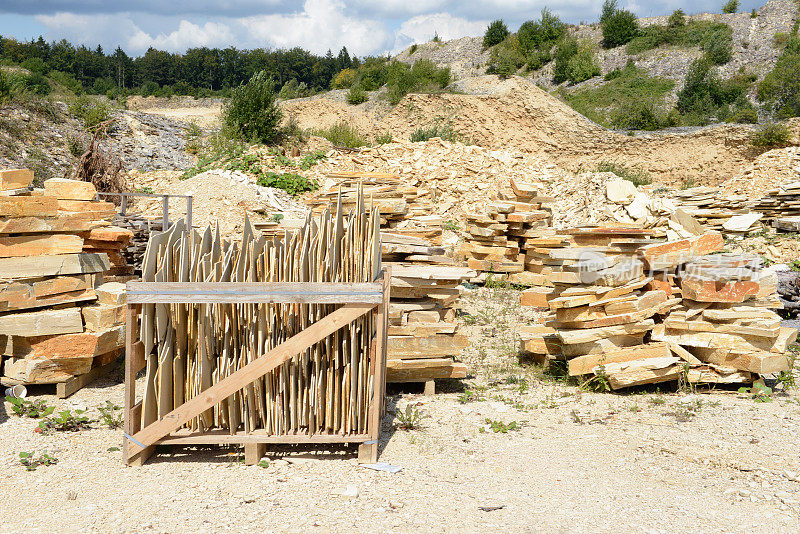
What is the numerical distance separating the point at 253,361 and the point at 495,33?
146 feet

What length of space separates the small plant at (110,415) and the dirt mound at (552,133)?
18.5 meters

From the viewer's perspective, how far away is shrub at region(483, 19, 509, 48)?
43938mm

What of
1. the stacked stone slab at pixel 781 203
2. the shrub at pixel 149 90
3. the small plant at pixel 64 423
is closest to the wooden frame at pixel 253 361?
the small plant at pixel 64 423

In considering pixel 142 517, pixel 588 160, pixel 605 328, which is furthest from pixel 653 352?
pixel 588 160

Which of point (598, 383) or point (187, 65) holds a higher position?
point (187, 65)

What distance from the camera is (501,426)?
486 centimetres

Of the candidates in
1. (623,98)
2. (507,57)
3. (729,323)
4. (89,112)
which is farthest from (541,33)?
(729,323)

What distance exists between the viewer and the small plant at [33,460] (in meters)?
4.00

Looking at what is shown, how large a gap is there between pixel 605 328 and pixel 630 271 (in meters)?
0.67

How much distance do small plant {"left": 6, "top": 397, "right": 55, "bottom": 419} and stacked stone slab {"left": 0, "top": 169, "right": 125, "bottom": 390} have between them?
0.23m

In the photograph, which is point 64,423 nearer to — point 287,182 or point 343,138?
point 287,182

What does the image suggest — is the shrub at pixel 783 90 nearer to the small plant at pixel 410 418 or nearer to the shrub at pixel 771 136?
the shrub at pixel 771 136

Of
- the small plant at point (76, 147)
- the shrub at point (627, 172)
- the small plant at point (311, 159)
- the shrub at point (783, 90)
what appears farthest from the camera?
the shrub at point (783, 90)

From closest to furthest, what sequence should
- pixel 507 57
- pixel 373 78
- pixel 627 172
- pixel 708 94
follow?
pixel 627 172
pixel 708 94
pixel 373 78
pixel 507 57
